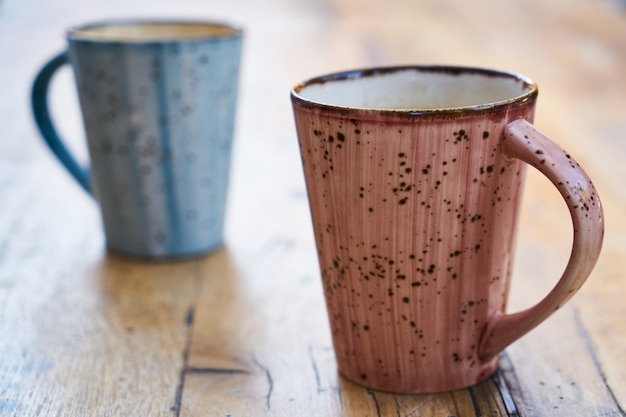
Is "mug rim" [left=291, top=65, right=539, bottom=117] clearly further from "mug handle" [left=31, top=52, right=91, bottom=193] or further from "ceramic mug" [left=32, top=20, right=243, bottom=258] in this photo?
"mug handle" [left=31, top=52, right=91, bottom=193]

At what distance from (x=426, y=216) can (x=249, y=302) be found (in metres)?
0.23

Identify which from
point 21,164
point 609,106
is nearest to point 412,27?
point 609,106

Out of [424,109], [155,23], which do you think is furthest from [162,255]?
[424,109]

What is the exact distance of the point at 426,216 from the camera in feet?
1.43

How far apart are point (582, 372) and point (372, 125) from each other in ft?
0.72

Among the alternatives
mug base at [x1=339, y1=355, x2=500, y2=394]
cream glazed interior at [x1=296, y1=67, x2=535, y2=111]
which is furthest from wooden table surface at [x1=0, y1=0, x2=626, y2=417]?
cream glazed interior at [x1=296, y1=67, x2=535, y2=111]

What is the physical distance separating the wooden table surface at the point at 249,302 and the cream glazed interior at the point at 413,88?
0.16 metres

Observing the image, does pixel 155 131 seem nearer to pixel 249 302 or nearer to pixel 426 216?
pixel 249 302

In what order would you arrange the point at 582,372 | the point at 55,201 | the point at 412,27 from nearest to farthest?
the point at 582,372 < the point at 55,201 < the point at 412,27

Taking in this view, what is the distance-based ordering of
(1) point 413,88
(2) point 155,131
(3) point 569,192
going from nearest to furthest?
(3) point 569,192, (1) point 413,88, (2) point 155,131

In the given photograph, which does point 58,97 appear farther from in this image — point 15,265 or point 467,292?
point 467,292

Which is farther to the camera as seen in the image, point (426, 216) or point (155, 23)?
point (155, 23)

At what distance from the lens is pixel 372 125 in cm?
42

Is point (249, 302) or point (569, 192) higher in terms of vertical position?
point (569, 192)
